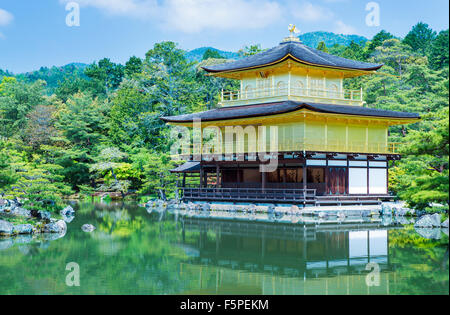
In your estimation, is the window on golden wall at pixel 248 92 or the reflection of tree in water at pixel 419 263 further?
the window on golden wall at pixel 248 92

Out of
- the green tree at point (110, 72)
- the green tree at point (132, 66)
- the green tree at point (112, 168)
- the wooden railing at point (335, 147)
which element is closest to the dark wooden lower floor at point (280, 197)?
the wooden railing at point (335, 147)

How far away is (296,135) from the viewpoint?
26859 millimetres

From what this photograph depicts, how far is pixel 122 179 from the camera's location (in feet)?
133

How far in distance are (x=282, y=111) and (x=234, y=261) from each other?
43.0ft

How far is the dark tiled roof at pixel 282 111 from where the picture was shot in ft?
83.1

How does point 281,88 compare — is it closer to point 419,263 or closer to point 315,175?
point 315,175

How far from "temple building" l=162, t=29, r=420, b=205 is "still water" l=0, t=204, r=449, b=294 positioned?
229 inches

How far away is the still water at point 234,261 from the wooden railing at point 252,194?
411 cm

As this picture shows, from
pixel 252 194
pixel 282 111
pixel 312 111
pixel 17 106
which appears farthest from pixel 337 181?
pixel 17 106

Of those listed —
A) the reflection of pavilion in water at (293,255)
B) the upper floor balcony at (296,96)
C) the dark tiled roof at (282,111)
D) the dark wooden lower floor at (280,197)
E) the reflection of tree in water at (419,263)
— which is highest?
the upper floor balcony at (296,96)

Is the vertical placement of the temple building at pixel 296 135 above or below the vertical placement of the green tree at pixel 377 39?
below

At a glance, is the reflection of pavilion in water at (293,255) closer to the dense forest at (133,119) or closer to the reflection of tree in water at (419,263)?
the reflection of tree in water at (419,263)
